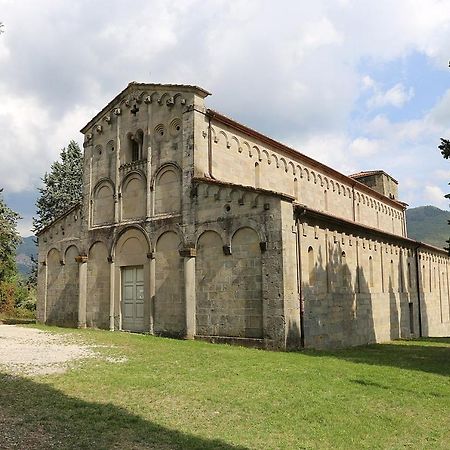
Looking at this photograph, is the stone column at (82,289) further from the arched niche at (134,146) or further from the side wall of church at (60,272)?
the arched niche at (134,146)

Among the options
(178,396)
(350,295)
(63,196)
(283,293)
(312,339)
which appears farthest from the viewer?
(63,196)

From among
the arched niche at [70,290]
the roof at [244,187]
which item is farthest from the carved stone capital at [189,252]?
the arched niche at [70,290]

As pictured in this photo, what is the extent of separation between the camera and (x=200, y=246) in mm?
19859

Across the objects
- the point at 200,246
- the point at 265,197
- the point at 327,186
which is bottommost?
the point at 200,246

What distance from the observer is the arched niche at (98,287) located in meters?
23.7

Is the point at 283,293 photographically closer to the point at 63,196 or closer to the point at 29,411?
the point at 29,411

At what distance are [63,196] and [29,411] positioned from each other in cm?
4314

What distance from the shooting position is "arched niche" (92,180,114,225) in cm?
2433

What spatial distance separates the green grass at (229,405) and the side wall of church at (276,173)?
32.2 feet

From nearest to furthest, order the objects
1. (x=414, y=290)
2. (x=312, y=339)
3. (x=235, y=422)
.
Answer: (x=235, y=422) → (x=312, y=339) → (x=414, y=290)

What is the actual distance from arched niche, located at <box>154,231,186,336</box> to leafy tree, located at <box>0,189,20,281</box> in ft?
26.5

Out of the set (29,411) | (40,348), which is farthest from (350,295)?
(29,411)

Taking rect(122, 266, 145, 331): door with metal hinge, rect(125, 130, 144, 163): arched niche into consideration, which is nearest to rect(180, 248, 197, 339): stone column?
rect(122, 266, 145, 331): door with metal hinge

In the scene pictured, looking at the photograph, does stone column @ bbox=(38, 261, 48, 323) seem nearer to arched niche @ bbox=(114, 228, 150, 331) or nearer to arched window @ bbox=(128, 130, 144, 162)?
arched niche @ bbox=(114, 228, 150, 331)
